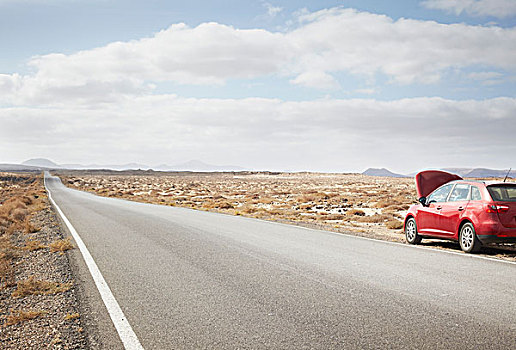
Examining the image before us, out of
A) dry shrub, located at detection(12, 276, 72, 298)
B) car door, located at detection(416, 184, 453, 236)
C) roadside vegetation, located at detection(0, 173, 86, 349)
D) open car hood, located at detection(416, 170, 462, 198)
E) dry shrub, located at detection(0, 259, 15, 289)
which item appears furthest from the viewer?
open car hood, located at detection(416, 170, 462, 198)

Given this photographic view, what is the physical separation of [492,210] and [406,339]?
21.0 feet

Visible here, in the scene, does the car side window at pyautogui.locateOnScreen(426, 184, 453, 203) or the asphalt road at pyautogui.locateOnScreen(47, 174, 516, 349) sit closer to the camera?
the asphalt road at pyautogui.locateOnScreen(47, 174, 516, 349)

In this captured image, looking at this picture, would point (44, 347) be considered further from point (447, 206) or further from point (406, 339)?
point (447, 206)

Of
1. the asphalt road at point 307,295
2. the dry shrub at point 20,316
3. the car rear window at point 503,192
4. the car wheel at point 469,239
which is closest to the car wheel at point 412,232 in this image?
the asphalt road at point 307,295

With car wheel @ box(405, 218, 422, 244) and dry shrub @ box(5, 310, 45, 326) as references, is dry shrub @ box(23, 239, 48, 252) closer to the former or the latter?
dry shrub @ box(5, 310, 45, 326)

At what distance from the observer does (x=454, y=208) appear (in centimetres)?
1103

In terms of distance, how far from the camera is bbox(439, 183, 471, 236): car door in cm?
1085

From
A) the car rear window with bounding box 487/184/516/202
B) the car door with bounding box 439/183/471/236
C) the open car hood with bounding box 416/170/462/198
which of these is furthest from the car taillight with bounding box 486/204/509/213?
the open car hood with bounding box 416/170/462/198

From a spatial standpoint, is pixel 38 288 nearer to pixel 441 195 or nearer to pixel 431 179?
pixel 441 195

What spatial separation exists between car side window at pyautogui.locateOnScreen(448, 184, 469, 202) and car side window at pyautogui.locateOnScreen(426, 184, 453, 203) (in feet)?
0.75

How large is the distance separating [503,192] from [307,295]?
20.4ft

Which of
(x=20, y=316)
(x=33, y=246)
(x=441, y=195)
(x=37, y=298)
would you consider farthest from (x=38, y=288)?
(x=441, y=195)

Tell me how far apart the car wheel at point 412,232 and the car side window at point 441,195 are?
78 centimetres

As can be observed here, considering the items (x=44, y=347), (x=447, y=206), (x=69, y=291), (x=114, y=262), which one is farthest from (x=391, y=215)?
(x=44, y=347)
